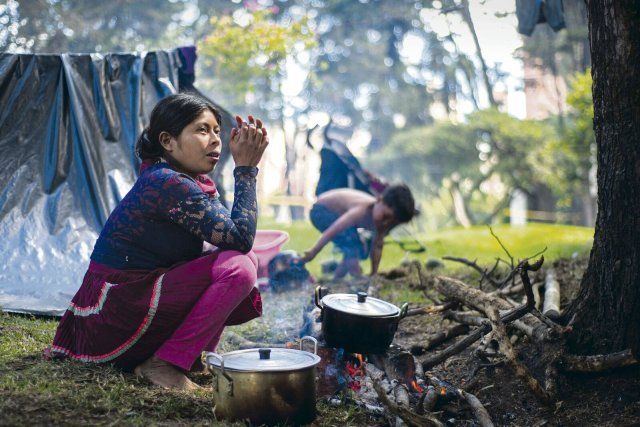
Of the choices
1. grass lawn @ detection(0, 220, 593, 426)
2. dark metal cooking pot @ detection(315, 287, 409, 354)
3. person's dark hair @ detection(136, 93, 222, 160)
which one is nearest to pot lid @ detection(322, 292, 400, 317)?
dark metal cooking pot @ detection(315, 287, 409, 354)

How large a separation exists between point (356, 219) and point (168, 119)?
12.4 ft

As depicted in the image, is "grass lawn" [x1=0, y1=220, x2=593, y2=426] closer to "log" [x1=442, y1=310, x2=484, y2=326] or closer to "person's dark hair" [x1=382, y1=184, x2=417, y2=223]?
"log" [x1=442, y1=310, x2=484, y2=326]

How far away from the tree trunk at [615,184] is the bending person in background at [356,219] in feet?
10.5

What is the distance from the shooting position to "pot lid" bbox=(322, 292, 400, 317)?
3101 millimetres

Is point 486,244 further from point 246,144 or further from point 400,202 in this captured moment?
point 246,144

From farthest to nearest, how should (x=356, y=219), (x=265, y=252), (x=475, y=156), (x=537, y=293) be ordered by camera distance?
(x=475, y=156) < (x=356, y=219) < (x=265, y=252) < (x=537, y=293)

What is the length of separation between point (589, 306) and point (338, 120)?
23.4 meters

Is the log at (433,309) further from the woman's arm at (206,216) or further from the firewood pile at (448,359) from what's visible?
the woman's arm at (206,216)

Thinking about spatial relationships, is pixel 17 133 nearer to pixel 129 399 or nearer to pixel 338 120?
pixel 129 399

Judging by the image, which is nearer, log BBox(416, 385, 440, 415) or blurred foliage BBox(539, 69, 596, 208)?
log BBox(416, 385, 440, 415)

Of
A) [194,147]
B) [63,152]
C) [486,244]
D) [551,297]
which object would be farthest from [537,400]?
[486,244]

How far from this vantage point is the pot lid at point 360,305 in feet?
10.2

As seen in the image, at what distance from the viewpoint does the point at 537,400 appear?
299 centimetres

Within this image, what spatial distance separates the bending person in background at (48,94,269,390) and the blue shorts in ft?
12.9
